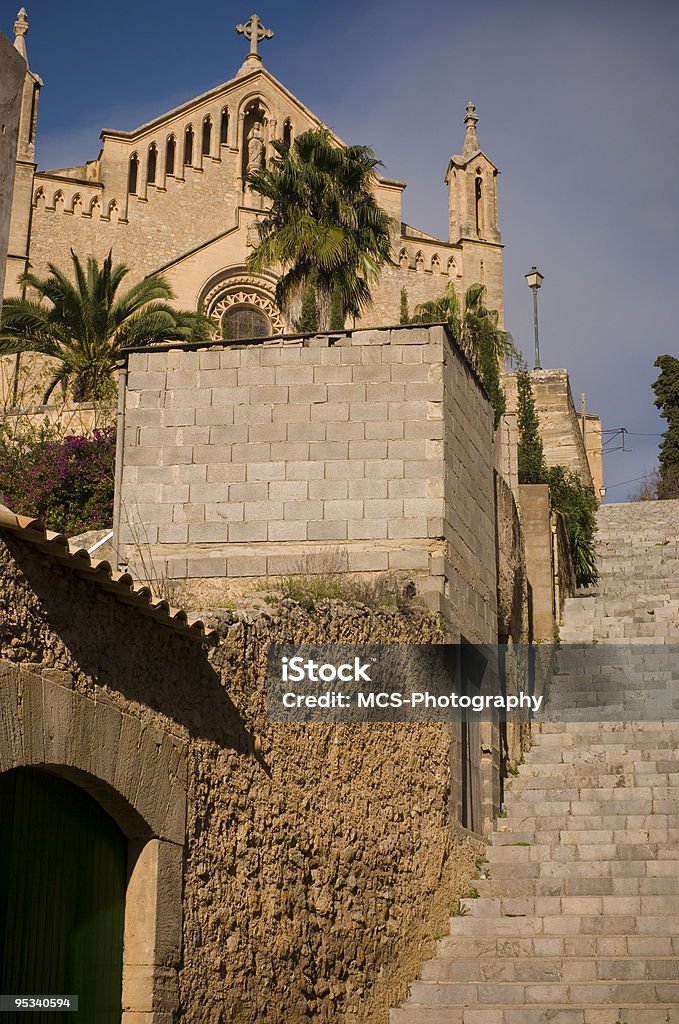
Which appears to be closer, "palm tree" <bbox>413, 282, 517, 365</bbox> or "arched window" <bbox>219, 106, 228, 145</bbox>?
"palm tree" <bbox>413, 282, 517, 365</bbox>

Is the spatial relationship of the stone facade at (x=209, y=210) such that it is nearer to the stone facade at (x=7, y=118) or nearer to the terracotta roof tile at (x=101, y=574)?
the stone facade at (x=7, y=118)

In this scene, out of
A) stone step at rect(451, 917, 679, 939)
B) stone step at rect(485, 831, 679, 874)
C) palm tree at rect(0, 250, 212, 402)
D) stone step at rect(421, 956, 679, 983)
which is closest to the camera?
stone step at rect(421, 956, 679, 983)

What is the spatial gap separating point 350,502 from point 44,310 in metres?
14.3

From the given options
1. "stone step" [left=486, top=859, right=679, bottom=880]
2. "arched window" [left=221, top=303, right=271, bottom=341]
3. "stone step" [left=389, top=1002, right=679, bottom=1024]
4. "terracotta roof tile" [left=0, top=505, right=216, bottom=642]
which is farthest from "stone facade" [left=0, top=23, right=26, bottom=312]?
"arched window" [left=221, top=303, right=271, bottom=341]

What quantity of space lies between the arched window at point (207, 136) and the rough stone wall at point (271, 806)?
97.6 ft

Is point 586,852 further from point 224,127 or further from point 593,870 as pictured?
point 224,127

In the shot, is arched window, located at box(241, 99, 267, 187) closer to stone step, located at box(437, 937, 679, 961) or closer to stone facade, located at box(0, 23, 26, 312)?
stone step, located at box(437, 937, 679, 961)

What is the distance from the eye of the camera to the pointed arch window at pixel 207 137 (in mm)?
39034

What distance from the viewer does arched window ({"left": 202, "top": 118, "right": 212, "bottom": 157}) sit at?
39.1 m

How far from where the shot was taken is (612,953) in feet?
35.8

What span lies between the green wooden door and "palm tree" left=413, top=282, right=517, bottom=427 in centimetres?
2340

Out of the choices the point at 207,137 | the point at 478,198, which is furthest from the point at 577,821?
the point at 478,198

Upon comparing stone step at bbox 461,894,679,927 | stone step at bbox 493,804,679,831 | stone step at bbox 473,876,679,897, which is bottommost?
stone step at bbox 461,894,679,927

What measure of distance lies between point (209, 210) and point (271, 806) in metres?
31.2
